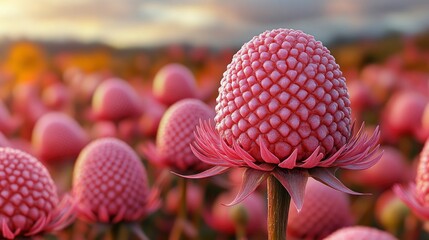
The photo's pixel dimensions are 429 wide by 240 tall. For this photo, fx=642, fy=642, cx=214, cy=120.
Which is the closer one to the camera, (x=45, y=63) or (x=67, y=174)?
(x=67, y=174)

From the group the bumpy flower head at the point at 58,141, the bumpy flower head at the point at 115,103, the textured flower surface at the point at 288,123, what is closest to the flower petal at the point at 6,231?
the textured flower surface at the point at 288,123

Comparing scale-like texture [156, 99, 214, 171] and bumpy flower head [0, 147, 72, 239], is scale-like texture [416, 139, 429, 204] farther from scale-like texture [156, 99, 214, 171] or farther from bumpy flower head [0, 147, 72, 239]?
bumpy flower head [0, 147, 72, 239]

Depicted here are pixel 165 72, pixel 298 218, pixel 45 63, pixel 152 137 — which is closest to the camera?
pixel 298 218

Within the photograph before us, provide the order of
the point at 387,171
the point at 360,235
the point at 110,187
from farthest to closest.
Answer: the point at 387,171 < the point at 110,187 < the point at 360,235

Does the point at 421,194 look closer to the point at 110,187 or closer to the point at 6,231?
the point at 110,187

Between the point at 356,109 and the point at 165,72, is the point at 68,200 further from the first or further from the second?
the point at 356,109

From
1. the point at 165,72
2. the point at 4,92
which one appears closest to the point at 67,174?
the point at 165,72

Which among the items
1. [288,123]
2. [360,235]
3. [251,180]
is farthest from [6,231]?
[360,235]

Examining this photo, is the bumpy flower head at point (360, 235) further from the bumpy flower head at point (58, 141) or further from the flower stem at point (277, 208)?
the bumpy flower head at point (58, 141)
